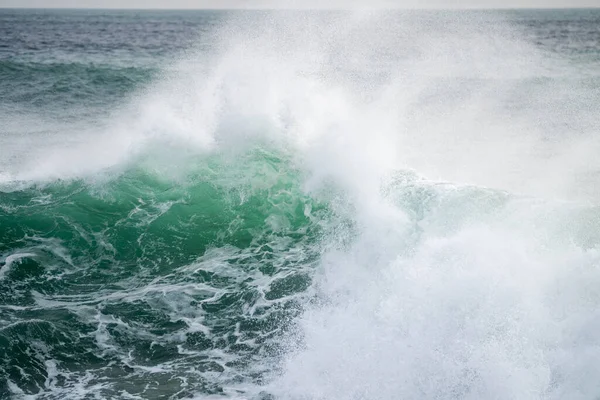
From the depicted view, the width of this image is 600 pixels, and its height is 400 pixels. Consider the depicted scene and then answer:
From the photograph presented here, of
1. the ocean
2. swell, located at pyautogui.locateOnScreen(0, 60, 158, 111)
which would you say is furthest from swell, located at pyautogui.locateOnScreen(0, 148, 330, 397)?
swell, located at pyautogui.locateOnScreen(0, 60, 158, 111)

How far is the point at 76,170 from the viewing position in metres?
14.6

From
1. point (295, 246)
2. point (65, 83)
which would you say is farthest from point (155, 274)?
point (65, 83)

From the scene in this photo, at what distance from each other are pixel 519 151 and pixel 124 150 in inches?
445

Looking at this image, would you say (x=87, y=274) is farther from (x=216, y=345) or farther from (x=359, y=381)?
(x=359, y=381)

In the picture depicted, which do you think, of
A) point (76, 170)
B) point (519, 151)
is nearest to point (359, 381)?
point (76, 170)

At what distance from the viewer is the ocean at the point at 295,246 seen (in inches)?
304

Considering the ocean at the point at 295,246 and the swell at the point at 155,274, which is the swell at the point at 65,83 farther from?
the swell at the point at 155,274

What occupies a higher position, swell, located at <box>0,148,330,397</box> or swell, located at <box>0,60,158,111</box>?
swell, located at <box>0,60,158,111</box>

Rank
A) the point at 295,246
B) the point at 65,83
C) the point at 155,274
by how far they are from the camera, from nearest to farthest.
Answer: the point at 155,274 → the point at 295,246 → the point at 65,83

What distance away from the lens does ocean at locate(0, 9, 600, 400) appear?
7723 millimetres

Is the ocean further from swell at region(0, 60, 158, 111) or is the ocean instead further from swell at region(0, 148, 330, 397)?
swell at region(0, 60, 158, 111)

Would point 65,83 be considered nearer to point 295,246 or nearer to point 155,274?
point 155,274

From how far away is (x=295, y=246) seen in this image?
1212 cm

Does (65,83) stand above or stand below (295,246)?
above
